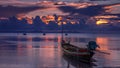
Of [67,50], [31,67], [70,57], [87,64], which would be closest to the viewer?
[31,67]

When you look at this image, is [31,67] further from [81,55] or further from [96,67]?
[81,55]

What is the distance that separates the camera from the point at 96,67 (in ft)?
105

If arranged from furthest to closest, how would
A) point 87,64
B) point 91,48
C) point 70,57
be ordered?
point 70,57 < point 91,48 < point 87,64

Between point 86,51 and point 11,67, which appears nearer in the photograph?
point 11,67

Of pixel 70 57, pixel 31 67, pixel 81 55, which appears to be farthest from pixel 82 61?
pixel 31 67

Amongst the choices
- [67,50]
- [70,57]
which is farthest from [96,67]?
[67,50]

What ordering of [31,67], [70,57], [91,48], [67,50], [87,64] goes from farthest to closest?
[67,50] < [70,57] < [91,48] < [87,64] < [31,67]

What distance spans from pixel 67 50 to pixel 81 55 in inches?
278

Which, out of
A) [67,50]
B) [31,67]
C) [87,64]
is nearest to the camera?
[31,67]

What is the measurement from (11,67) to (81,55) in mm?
8950

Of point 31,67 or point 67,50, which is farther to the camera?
point 67,50

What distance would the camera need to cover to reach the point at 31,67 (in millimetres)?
30828

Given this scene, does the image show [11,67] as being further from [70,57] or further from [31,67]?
[70,57]

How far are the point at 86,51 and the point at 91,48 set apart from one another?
94 centimetres
